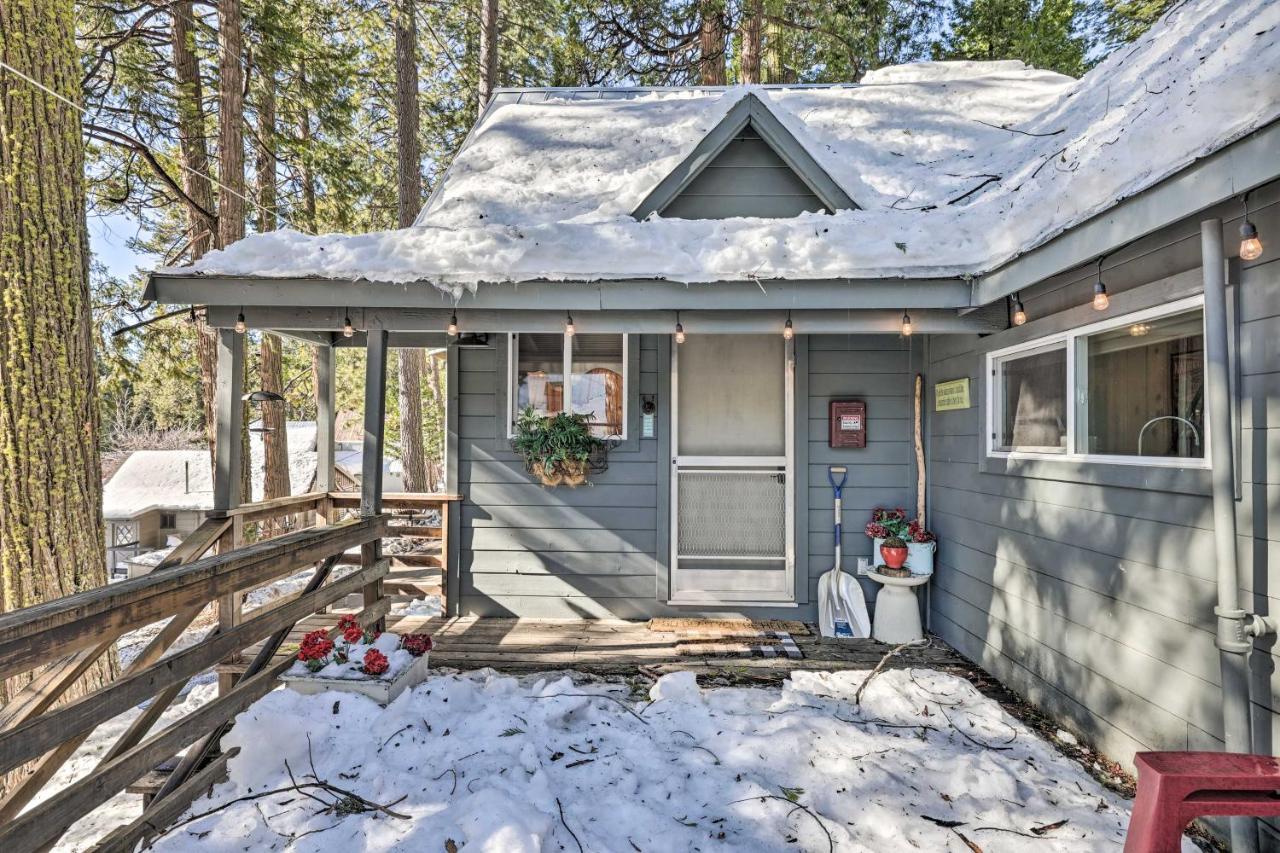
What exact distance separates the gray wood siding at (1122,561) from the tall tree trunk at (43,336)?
17.0 feet

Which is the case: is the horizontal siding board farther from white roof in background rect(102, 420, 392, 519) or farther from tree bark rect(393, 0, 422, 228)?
white roof in background rect(102, 420, 392, 519)

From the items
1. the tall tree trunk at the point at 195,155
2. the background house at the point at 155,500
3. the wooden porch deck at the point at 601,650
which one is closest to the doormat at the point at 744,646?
the wooden porch deck at the point at 601,650

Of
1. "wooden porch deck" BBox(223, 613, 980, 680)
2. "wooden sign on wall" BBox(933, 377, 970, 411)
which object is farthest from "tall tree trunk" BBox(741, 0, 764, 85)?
"wooden porch deck" BBox(223, 613, 980, 680)

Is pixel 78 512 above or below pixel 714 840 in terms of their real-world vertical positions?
above

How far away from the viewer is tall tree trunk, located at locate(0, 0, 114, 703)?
3074 millimetres

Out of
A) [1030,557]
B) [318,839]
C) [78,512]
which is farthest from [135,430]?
[1030,557]

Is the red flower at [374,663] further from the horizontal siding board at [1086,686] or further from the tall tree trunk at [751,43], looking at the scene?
the tall tree trunk at [751,43]

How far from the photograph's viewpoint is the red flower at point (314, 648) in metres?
2.80

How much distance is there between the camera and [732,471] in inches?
176

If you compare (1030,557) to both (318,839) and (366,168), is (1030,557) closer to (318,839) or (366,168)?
(318,839)

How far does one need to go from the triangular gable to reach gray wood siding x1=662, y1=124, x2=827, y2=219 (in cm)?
14

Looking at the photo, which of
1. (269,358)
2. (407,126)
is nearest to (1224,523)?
(407,126)

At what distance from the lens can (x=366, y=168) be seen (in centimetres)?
943

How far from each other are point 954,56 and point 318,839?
34.5ft
